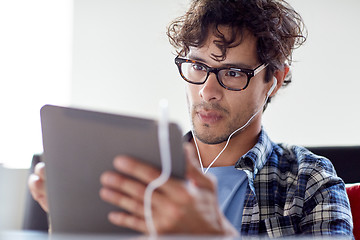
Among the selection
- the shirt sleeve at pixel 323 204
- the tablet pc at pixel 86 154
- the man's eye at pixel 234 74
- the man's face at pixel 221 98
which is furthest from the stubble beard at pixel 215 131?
the tablet pc at pixel 86 154

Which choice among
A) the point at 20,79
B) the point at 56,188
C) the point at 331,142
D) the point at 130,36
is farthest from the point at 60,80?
the point at 56,188

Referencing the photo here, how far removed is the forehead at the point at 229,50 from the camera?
155 cm

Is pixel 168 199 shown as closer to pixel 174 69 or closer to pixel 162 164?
pixel 162 164

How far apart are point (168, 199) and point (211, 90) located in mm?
868

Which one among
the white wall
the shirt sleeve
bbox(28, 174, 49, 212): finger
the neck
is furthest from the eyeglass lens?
the white wall

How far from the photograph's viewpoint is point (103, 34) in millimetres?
2949

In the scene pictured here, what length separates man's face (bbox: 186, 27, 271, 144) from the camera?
5.06ft

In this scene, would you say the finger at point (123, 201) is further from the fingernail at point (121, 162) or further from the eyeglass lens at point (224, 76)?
the eyeglass lens at point (224, 76)

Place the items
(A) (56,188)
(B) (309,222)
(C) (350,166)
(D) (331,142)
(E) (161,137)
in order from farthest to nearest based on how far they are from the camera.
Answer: (D) (331,142)
(C) (350,166)
(B) (309,222)
(A) (56,188)
(E) (161,137)

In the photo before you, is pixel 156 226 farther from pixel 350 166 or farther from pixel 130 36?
pixel 130 36

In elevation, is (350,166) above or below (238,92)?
below

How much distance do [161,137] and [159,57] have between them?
2.25 meters

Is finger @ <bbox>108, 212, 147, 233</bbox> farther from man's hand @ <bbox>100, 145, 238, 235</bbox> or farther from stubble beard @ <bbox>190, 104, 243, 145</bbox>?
stubble beard @ <bbox>190, 104, 243, 145</bbox>

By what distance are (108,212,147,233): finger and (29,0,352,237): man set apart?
0.60 meters
